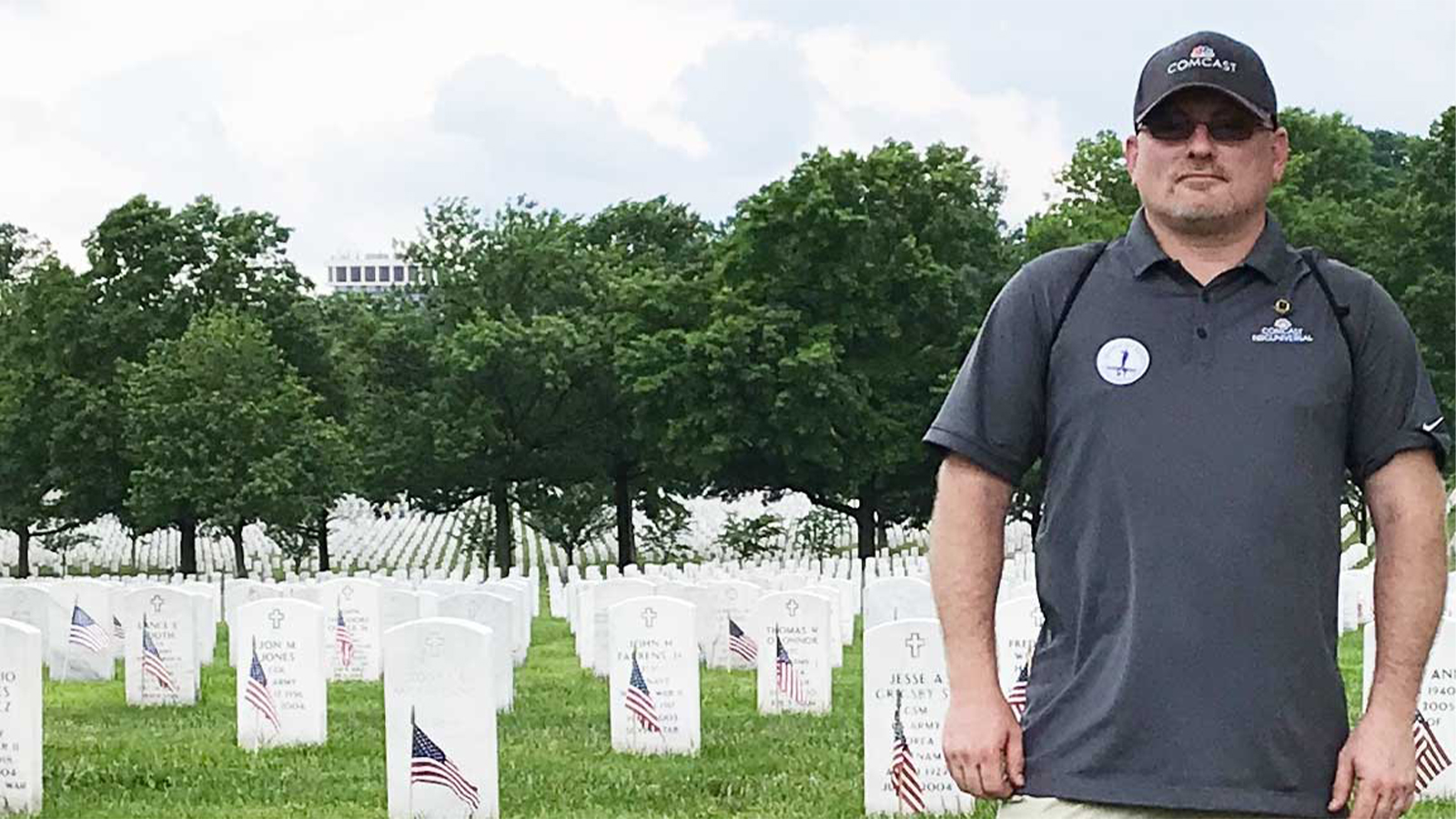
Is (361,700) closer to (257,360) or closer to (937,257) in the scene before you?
(257,360)

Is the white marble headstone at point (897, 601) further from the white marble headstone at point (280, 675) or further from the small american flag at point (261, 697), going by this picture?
the small american flag at point (261, 697)

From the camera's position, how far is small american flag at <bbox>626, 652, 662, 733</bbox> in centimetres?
1241

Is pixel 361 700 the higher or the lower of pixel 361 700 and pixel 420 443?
the lower

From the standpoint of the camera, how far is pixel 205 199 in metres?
51.1

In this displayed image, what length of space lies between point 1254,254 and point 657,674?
9000 millimetres

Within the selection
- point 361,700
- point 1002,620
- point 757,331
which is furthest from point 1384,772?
point 757,331

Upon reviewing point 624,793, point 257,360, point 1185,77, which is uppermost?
point 257,360

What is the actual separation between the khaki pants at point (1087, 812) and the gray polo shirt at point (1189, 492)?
2 cm

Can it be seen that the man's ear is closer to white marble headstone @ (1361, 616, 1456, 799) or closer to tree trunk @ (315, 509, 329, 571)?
white marble headstone @ (1361, 616, 1456, 799)

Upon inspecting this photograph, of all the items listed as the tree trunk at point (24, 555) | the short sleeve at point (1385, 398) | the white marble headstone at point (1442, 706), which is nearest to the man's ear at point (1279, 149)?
the short sleeve at point (1385, 398)

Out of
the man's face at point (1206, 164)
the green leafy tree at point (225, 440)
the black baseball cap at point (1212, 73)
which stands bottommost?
the man's face at point (1206, 164)

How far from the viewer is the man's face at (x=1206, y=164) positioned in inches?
143

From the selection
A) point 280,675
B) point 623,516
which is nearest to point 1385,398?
point 280,675

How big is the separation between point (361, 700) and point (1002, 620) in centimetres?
689
